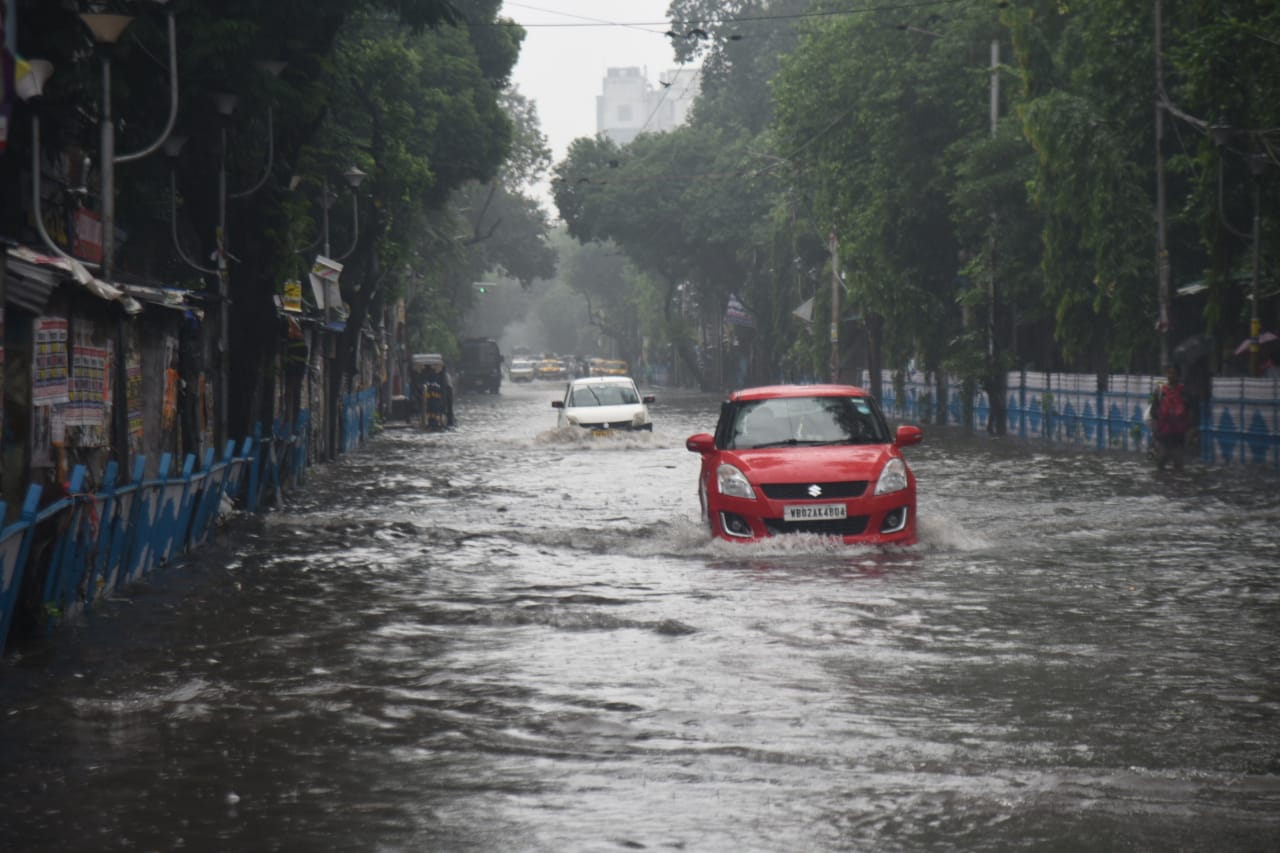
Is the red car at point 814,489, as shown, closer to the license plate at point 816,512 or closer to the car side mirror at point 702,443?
the license plate at point 816,512

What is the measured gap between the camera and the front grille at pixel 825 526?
1451 cm

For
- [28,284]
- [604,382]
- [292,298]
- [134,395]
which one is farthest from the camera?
[604,382]

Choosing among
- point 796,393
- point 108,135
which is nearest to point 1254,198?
point 796,393

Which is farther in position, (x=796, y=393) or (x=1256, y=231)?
(x=1256, y=231)

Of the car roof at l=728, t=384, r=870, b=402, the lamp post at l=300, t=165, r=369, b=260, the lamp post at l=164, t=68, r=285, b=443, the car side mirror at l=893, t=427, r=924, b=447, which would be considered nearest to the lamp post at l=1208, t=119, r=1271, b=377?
the car roof at l=728, t=384, r=870, b=402

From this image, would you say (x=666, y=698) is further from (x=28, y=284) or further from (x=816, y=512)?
(x=28, y=284)

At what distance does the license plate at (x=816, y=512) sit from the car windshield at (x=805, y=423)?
1.12 metres

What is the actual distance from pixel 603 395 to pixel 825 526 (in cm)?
2261

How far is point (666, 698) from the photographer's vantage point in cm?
834

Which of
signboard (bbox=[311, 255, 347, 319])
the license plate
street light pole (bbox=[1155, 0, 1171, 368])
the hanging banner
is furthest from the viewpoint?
the hanging banner

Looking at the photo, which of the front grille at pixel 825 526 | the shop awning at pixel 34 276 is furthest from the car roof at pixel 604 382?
the shop awning at pixel 34 276

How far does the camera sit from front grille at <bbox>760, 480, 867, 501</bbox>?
14.5m

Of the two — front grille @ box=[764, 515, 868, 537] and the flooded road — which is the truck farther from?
front grille @ box=[764, 515, 868, 537]

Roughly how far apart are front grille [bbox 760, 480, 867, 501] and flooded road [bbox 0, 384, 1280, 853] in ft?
1.25
